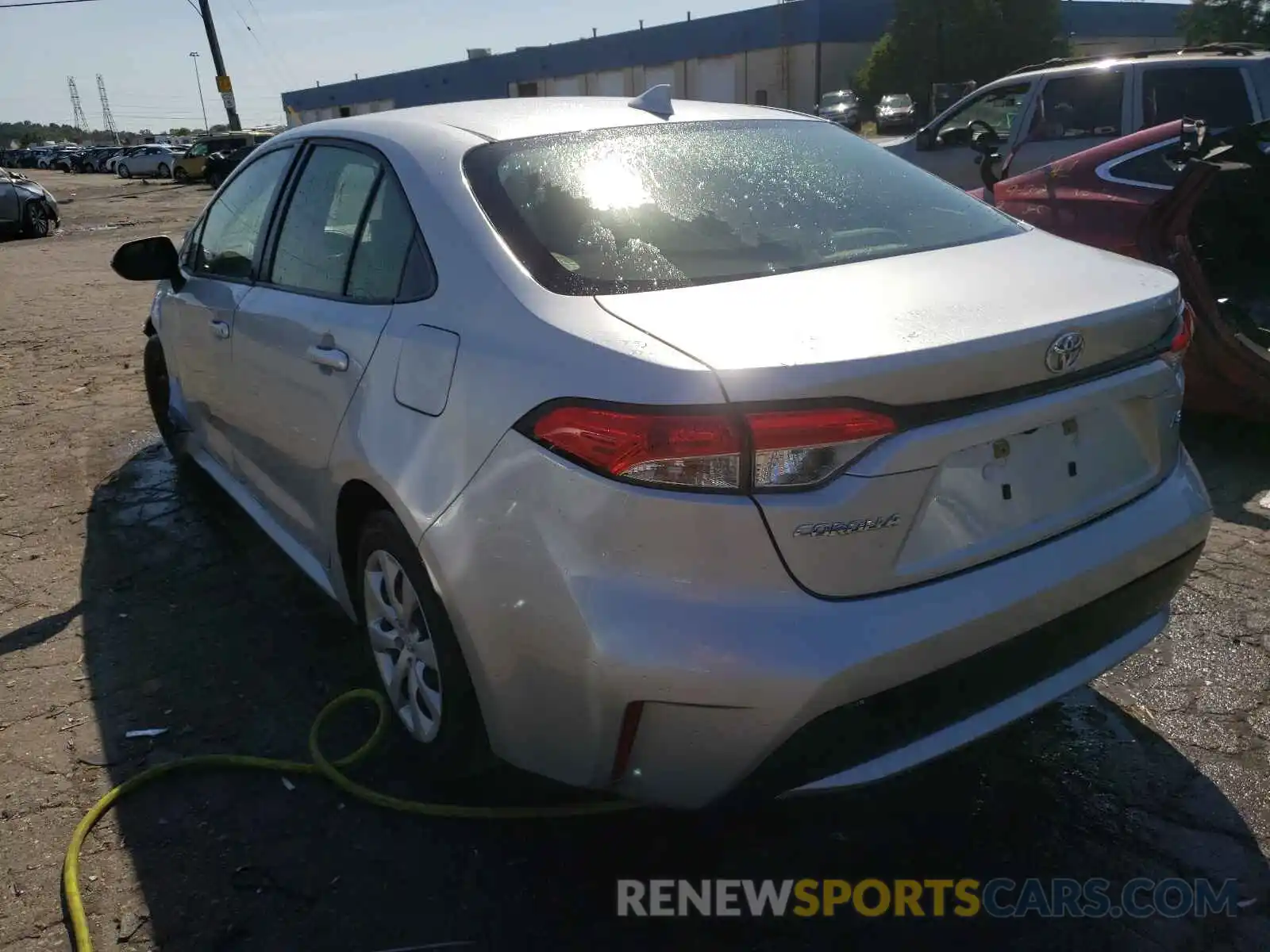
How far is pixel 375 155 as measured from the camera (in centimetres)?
292

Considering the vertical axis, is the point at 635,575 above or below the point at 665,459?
below

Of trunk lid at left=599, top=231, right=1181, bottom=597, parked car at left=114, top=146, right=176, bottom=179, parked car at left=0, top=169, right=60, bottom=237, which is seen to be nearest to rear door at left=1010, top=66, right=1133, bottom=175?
trunk lid at left=599, top=231, right=1181, bottom=597

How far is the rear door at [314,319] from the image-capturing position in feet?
8.97

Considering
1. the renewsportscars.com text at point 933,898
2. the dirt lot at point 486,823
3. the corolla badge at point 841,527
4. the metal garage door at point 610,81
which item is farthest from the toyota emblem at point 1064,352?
the metal garage door at point 610,81

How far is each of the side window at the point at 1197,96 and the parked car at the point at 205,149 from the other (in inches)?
1395

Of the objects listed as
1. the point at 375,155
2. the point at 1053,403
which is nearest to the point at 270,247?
the point at 375,155

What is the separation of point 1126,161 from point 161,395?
477 centimetres

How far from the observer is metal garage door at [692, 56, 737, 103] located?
52.4m

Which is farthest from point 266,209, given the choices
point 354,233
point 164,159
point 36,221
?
point 164,159

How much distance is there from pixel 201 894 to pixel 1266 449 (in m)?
4.73

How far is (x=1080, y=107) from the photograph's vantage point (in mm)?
8062

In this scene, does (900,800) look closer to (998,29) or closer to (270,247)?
(270,247)

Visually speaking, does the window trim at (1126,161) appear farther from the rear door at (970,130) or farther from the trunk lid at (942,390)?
the rear door at (970,130)

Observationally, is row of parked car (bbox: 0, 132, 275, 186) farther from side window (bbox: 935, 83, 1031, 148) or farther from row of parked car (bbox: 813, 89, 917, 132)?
side window (bbox: 935, 83, 1031, 148)
